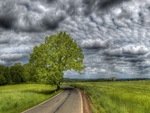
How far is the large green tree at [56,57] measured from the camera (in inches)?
A: 1641

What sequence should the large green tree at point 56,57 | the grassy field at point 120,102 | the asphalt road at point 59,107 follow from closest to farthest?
the grassy field at point 120,102 < the asphalt road at point 59,107 < the large green tree at point 56,57

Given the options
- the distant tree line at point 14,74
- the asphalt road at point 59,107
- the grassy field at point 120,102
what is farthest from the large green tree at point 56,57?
the distant tree line at point 14,74

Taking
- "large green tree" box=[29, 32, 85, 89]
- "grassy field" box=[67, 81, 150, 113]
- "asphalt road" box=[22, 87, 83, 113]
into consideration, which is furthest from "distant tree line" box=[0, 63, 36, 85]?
"asphalt road" box=[22, 87, 83, 113]

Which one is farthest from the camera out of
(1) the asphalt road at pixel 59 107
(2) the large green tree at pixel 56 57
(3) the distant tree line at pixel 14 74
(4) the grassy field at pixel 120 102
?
(3) the distant tree line at pixel 14 74

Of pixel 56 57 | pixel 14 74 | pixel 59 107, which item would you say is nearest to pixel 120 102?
pixel 59 107

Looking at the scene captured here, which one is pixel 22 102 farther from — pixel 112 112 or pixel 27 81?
pixel 27 81

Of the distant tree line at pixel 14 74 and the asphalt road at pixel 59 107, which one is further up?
the distant tree line at pixel 14 74

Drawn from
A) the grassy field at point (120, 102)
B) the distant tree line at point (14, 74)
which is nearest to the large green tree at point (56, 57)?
the grassy field at point (120, 102)

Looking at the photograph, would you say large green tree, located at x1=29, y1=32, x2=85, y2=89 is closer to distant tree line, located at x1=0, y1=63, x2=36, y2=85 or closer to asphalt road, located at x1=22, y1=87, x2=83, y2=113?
asphalt road, located at x1=22, y1=87, x2=83, y2=113

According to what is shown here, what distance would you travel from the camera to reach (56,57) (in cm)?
4347

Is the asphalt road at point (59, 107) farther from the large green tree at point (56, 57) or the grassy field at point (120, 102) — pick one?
the large green tree at point (56, 57)

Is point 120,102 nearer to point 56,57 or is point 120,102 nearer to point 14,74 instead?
point 56,57

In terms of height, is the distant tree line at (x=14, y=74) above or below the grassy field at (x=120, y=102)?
above

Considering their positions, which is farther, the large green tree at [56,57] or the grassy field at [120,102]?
the large green tree at [56,57]
